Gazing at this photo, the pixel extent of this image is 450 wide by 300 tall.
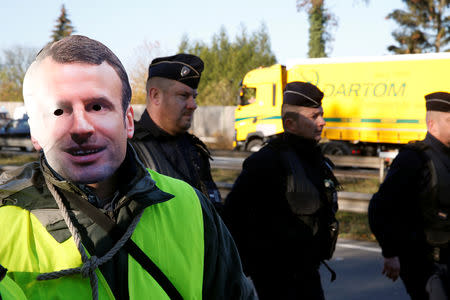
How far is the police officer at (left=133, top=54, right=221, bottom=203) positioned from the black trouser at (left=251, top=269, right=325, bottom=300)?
0.64 metres

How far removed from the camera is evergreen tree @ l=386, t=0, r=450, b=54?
3167 centimetres

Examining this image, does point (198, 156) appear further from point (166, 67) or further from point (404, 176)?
point (404, 176)

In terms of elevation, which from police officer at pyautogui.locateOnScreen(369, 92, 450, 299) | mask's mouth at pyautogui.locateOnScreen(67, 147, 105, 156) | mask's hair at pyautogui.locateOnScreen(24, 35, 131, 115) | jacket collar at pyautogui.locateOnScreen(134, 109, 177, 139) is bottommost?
police officer at pyautogui.locateOnScreen(369, 92, 450, 299)

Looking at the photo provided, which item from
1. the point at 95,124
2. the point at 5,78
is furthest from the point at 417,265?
the point at 5,78

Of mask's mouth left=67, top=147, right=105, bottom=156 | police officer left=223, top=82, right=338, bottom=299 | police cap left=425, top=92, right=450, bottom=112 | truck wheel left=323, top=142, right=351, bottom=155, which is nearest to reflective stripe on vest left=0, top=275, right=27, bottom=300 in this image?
mask's mouth left=67, top=147, right=105, bottom=156

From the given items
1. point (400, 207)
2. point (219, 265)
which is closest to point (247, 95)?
point (400, 207)

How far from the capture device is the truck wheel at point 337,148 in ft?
56.6

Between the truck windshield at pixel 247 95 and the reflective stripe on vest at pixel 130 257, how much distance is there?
17.0 meters

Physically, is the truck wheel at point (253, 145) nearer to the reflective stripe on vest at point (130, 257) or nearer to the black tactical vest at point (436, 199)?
the black tactical vest at point (436, 199)

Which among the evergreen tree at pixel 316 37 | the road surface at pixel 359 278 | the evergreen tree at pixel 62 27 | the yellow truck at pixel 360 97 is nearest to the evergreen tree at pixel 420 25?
the evergreen tree at pixel 316 37

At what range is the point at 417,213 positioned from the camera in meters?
3.48

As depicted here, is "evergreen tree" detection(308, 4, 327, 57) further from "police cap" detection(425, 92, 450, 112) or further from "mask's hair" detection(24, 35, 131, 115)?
"mask's hair" detection(24, 35, 131, 115)

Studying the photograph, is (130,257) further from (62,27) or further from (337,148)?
(62,27)

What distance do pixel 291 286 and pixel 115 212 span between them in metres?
2.03
